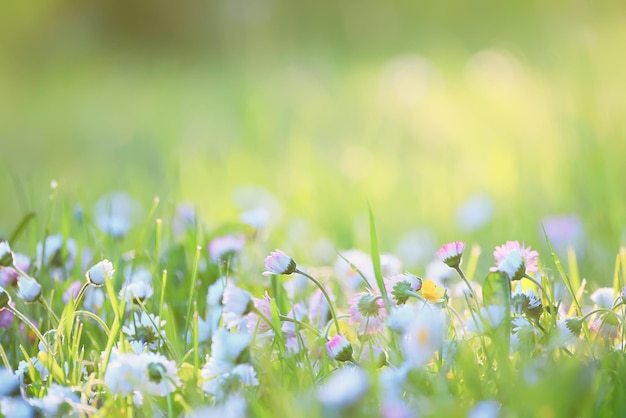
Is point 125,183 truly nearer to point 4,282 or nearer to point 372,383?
point 4,282

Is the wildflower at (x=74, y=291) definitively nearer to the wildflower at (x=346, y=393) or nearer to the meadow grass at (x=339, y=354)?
the meadow grass at (x=339, y=354)

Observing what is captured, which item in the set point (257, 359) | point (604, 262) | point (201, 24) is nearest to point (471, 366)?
point (257, 359)

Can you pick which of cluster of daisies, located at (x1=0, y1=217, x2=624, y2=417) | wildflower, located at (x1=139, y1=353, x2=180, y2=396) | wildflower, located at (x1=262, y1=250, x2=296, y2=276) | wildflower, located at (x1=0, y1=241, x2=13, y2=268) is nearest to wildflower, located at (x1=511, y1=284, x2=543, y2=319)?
cluster of daisies, located at (x1=0, y1=217, x2=624, y2=417)

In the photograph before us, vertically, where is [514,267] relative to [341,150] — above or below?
above

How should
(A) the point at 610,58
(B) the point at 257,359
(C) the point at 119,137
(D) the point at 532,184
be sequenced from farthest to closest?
1. (C) the point at 119,137
2. (A) the point at 610,58
3. (D) the point at 532,184
4. (B) the point at 257,359

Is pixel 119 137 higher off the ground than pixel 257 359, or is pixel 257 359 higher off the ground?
pixel 257 359

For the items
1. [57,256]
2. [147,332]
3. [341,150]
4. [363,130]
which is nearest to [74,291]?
[57,256]

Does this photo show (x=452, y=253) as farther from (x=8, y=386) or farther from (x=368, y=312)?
(x=8, y=386)
